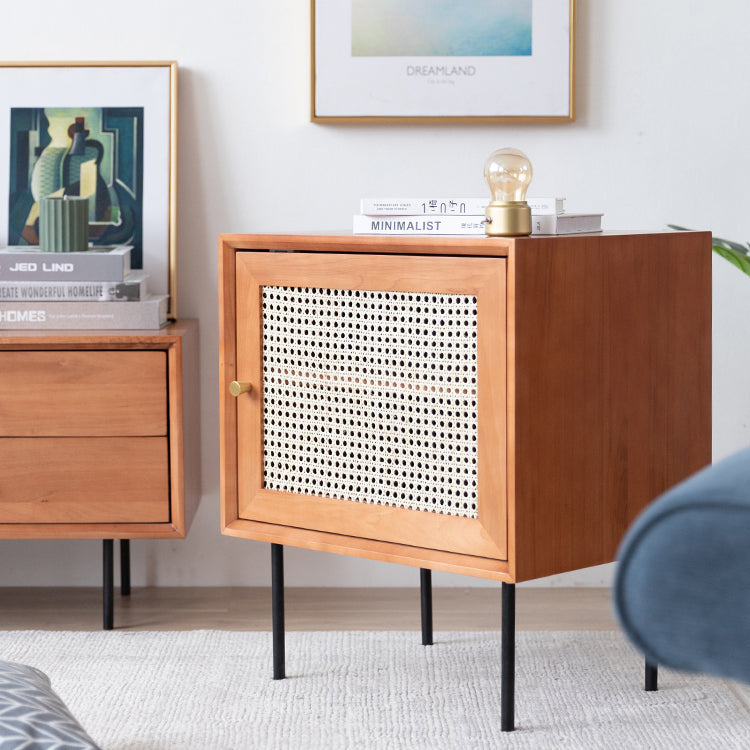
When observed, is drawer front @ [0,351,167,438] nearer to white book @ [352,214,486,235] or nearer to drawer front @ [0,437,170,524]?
drawer front @ [0,437,170,524]

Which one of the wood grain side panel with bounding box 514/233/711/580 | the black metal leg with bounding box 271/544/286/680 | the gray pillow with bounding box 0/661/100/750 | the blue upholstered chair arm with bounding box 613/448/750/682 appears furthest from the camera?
the black metal leg with bounding box 271/544/286/680

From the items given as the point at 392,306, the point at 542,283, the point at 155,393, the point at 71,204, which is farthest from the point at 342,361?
the point at 71,204

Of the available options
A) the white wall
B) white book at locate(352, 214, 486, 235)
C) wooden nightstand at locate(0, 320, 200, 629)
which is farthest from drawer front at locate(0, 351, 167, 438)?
white book at locate(352, 214, 486, 235)

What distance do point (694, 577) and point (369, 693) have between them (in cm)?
130

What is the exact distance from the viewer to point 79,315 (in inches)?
72.3

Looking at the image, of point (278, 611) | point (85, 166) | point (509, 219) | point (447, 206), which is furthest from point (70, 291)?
point (509, 219)

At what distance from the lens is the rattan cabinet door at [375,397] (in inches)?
51.1

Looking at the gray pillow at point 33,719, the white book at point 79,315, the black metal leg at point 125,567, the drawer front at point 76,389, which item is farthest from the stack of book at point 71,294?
the gray pillow at point 33,719

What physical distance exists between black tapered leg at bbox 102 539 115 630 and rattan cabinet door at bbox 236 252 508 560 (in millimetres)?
455

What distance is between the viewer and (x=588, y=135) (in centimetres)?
204

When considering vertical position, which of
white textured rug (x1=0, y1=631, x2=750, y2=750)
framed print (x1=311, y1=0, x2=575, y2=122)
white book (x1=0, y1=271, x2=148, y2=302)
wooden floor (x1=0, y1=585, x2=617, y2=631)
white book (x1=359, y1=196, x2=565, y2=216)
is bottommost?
white textured rug (x1=0, y1=631, x2=750, y2=750)

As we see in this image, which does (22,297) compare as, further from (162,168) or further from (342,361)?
(342,361)

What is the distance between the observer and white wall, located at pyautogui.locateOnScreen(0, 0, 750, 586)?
2016mm

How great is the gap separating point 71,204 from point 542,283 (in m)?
1.01
